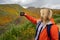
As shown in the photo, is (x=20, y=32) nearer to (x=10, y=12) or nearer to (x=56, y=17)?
(x=10, y=12)

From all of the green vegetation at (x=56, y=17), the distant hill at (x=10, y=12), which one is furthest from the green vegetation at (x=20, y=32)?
the green vegetation at (x=56, y=17)

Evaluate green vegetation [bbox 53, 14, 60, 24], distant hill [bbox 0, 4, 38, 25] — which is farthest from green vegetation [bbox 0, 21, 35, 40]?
green vegetation [bbox 53, 14, 60, 24]

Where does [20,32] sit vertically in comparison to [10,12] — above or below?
below

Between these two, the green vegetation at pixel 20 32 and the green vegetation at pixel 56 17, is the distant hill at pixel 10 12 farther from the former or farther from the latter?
the green vegetation at pixel 56 17

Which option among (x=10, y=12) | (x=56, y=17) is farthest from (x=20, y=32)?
(x=56, y=17)

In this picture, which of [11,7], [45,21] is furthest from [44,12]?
[11,7]

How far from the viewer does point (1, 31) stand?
2.86 m

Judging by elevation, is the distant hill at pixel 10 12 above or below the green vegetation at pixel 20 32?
above

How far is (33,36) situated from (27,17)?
0.84 ft

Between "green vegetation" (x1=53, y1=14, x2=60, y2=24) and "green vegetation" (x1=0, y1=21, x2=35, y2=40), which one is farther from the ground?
"green vegetation" (x1=53, y1=14, x2=60, y2=24)

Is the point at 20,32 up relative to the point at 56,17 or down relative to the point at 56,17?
down

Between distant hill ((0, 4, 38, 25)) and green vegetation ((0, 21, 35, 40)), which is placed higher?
distant hill ((0, 4, 38, 25))

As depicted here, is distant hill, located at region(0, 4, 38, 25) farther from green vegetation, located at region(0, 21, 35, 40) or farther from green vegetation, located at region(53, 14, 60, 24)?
green vegetation, located at region(53, 14, 60, 24)

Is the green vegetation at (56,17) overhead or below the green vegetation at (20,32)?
overhead
